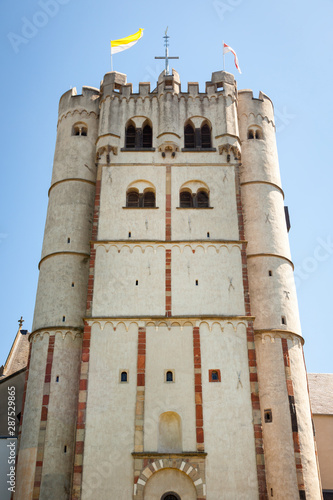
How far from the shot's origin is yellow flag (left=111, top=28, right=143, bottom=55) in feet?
116

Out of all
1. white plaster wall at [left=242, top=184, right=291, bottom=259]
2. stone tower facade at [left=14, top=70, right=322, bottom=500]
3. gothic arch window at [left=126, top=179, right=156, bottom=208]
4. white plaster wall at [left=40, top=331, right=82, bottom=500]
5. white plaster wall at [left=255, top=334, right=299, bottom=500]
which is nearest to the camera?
stone tower facade at [left=14, top=70, right=322, bottom=500]

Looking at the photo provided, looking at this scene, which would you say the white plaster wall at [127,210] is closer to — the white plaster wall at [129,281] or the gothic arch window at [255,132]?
the white plaster wall at [129,281]

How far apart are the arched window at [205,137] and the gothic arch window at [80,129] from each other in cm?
678

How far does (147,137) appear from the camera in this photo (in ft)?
108

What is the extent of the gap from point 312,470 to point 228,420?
4.24 metres

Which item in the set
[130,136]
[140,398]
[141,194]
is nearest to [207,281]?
[141,194]

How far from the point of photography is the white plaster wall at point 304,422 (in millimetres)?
23953

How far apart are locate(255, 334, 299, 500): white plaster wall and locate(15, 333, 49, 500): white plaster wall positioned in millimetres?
9957

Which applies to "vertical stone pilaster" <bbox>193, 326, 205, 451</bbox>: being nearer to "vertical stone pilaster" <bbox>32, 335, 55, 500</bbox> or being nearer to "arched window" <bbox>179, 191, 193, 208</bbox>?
"vertical stone pilaster" <bbox>32, 335, 55, 500</bbox>

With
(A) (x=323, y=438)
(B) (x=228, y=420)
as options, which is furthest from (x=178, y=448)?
(A) (x=323, y=438)

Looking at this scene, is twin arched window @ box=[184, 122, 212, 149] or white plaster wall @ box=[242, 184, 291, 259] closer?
white plaster wall @ box=[242, 184, 291, 259]

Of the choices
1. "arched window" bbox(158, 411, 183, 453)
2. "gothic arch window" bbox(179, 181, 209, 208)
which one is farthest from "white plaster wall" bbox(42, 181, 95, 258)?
"arched window" bbox(158, 411, 183, 453)

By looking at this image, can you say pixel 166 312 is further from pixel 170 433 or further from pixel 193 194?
pixel 193 194

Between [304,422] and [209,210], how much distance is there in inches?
446
